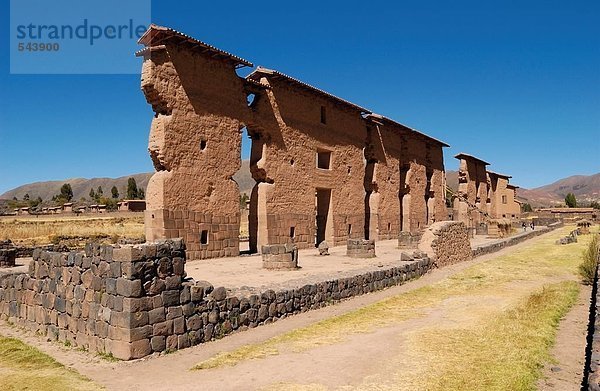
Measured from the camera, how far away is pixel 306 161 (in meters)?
Result: 25.9

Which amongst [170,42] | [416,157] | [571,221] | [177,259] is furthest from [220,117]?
[571,221]

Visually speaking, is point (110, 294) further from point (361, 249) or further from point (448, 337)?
point (361, 249)

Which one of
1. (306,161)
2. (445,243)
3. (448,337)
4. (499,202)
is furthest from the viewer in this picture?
(499,202)

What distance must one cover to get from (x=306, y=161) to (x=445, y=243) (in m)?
9.47

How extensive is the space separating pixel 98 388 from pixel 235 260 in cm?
1316

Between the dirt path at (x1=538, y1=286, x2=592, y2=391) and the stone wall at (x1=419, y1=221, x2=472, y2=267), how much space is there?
7713 mm

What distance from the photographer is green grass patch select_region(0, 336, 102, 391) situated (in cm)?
663

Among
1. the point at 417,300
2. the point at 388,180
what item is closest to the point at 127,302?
the point at 417,300

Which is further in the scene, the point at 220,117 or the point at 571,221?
the point at 571,221

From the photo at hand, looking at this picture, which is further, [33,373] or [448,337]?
→ [448,337]

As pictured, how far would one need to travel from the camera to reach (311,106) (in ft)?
86.7

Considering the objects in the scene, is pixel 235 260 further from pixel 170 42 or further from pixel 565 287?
pixel 565 287

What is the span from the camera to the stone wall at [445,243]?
749 inches

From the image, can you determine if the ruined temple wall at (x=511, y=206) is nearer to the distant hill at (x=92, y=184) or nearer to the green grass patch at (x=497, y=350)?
the green grass patch at (x=497, y=350)
